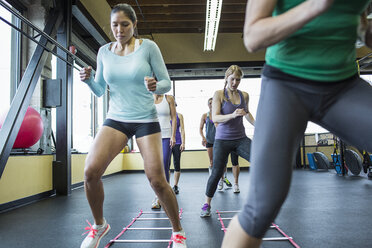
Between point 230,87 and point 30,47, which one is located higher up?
point 30,47

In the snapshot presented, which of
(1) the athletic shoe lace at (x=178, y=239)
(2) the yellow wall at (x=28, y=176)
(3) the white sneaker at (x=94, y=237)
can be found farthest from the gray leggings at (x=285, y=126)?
(2) the yellow wall at (x=28, y=176)

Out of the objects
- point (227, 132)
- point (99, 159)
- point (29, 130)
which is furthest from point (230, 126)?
point (29, 130)

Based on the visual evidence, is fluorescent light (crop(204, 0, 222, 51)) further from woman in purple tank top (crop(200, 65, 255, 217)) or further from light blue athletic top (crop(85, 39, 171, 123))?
light blue athletic top (crop(85, 39, 171, 123))

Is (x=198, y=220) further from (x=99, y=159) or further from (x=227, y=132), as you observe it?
(x=99, y=159)

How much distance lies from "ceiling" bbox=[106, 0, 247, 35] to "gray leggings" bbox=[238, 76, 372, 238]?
248 inches

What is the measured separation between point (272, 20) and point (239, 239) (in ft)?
1.85

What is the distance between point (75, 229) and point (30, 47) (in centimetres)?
319

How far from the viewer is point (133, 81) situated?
171 cm

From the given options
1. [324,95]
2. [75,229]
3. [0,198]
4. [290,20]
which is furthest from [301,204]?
[0,198]

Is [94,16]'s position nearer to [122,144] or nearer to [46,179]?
[46,179]

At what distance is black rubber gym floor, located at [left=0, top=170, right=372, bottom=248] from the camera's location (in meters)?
2.05

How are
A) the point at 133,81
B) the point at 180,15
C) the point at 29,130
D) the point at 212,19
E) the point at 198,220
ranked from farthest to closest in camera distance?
the point at 180,15 → the point at 212,19 → the point at 29,130 → the point at 198,220 → the point at 133,81

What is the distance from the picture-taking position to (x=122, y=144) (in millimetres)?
1705

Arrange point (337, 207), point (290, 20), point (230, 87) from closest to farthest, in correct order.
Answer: point (290, 20), point (230, 87), point (337, 207)
